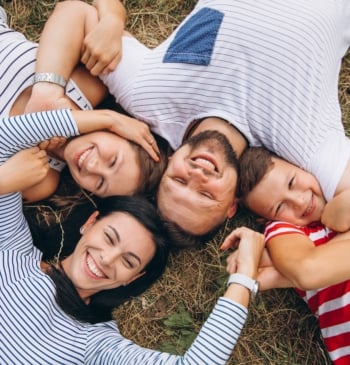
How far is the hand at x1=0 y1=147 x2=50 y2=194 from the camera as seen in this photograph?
8.71ft

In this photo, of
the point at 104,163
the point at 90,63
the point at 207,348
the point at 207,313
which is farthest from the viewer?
the point at 207,313

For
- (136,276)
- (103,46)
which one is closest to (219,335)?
(136,276)

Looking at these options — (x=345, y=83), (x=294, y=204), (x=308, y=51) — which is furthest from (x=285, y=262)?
(x=345, y=83)

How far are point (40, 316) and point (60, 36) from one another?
1337 millimetres

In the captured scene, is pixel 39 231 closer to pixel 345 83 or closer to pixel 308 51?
pixel 308 51

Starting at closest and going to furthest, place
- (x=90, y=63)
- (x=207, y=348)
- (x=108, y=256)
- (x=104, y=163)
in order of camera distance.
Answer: (x=207, y=348) → (x=108, y=256) → (x=104, y=163) → (x=90, y=63)

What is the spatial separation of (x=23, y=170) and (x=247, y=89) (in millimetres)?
1098

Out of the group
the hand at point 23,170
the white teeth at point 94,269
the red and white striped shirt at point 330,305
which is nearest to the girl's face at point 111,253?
the white teeth at point 94,269

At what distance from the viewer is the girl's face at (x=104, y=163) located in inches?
105

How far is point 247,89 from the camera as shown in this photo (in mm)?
2727

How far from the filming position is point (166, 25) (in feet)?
10.9

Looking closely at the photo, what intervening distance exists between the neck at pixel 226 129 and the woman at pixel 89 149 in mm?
261

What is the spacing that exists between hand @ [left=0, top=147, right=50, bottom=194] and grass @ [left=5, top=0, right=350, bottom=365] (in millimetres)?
532

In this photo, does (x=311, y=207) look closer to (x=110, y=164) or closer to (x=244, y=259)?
(x=244, y=259)
